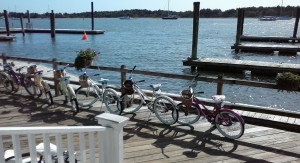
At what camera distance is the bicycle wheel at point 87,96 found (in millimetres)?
6621

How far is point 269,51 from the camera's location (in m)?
30.0

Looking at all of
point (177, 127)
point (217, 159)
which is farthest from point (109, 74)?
point (217, 159)

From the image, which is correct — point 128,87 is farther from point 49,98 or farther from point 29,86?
point 29,86

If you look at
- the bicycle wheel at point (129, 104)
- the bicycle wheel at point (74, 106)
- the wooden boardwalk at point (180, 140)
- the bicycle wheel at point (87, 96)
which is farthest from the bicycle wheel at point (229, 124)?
the bicycle wheel at point (74, 106)

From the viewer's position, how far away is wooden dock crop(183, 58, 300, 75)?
1731 cm

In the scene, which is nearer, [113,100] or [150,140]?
[150,140]

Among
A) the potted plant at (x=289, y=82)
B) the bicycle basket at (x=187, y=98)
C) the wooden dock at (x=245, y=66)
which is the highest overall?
the potted plant at (x=289, y=82)

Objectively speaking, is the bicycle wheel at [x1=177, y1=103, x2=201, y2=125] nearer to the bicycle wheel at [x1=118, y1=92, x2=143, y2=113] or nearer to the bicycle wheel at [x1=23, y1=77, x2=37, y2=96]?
the bicycle wheel at [x1=118, y1=92, x2=143, y2=113]

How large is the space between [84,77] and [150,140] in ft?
7.77

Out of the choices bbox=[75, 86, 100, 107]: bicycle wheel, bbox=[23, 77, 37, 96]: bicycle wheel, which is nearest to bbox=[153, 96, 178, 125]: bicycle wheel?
bbox=[75, 86, 100, 107]: bicycle wheel

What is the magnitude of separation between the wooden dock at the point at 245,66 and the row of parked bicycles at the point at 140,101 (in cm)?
1250

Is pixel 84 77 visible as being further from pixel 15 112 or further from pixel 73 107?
pixel 15 112

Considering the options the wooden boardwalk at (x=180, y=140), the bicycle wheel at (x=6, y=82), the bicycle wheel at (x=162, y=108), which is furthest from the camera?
the bicycle wheel at (x=6, y=82)

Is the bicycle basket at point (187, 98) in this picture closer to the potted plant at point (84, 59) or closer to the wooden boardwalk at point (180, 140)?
the wooden boardwalk at point (180, 140)
